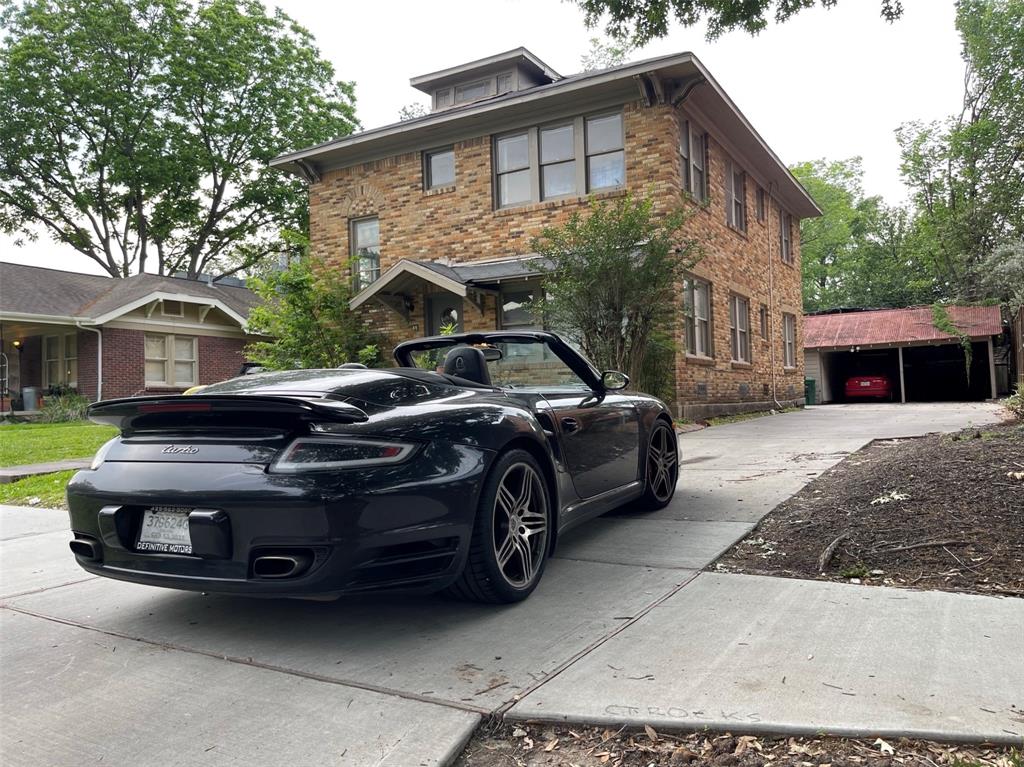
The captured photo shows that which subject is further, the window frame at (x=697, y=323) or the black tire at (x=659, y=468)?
the window frame at (x=697, y=323)

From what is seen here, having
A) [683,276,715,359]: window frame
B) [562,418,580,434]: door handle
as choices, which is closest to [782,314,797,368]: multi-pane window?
[683,276,715,359]: window frame

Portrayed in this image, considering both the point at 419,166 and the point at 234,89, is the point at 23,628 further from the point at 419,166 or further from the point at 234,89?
the point at 234,89

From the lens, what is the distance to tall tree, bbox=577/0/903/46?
6512 millimetres

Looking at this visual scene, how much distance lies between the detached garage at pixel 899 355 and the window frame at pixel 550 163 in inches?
635

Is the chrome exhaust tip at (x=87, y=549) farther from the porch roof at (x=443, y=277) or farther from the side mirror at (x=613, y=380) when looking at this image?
the porch roof at (x=443, y=277)

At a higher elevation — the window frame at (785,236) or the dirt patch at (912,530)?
the window frame at (785,236)

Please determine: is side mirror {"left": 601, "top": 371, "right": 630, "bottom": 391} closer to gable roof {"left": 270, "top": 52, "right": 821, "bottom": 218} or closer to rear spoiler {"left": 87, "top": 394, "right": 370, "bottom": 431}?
rear spoiler {"left": 87, "top": 394, "right": 370, "bottom": 431}

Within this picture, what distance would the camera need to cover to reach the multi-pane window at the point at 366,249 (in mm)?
17109

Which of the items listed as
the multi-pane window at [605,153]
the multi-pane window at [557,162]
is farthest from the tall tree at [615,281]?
the multi-pane window at [557,162]

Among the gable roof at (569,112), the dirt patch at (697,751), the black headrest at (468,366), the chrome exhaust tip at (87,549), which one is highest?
the gable roof at (569,112)

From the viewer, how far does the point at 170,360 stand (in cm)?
2317

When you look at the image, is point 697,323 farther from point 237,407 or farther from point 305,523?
point 305,523

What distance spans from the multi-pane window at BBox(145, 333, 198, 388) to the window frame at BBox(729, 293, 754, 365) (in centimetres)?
1639

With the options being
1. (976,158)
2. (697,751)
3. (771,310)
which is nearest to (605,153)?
(771,310)
